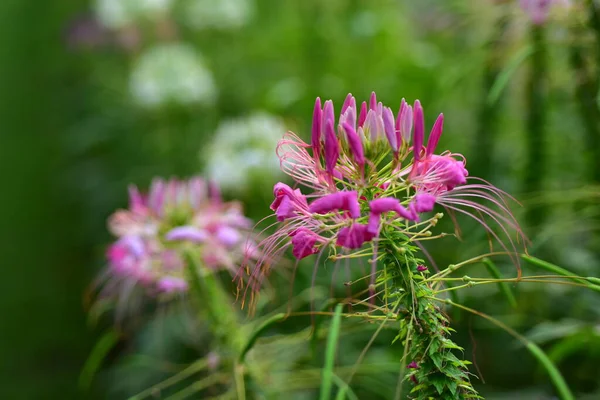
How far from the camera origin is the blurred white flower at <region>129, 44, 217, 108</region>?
3.93ft

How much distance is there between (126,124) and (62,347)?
699 mm

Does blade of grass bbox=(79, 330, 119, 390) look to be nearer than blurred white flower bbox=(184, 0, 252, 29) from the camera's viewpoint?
Yes

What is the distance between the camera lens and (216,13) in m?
1.34

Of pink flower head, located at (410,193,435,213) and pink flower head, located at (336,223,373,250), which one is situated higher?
pink flower head, located at (410,193,435,213)

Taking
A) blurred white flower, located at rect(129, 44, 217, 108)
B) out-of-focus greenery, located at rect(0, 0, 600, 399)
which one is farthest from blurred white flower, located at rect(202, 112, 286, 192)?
blurred white flower, located at rect(129, 44, 217, 108)

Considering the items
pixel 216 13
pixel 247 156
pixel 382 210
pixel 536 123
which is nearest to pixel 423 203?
pixel 382 210

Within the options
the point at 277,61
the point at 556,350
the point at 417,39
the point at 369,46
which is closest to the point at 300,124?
the point at 369,46

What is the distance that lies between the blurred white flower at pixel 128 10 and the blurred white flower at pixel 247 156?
50 cm

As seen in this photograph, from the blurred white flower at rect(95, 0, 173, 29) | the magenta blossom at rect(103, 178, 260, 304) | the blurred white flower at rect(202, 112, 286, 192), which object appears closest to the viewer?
the magenta blossom at rect(103, 178, 260, 304)

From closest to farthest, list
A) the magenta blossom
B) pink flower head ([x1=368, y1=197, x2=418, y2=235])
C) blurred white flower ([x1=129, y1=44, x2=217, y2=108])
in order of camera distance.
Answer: pink flower head ([x1=368, y1=197, x2=418, y2=235])
the magenta blossom
blurred white flower ([x1=129, y1=44, x2=217, y2=108])

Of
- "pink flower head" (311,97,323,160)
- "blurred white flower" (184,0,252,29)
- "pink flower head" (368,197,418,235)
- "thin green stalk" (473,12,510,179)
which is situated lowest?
"pink flower head" (368,197,418,235)

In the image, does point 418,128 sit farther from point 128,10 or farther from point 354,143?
point 128,10

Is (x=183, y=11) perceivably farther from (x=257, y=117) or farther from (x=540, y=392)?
(x=540, y=392)

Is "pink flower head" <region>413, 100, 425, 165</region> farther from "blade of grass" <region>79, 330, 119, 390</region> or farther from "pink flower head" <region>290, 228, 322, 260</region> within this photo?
"blade of grass" <region>79, 330, 119, 390</region>
